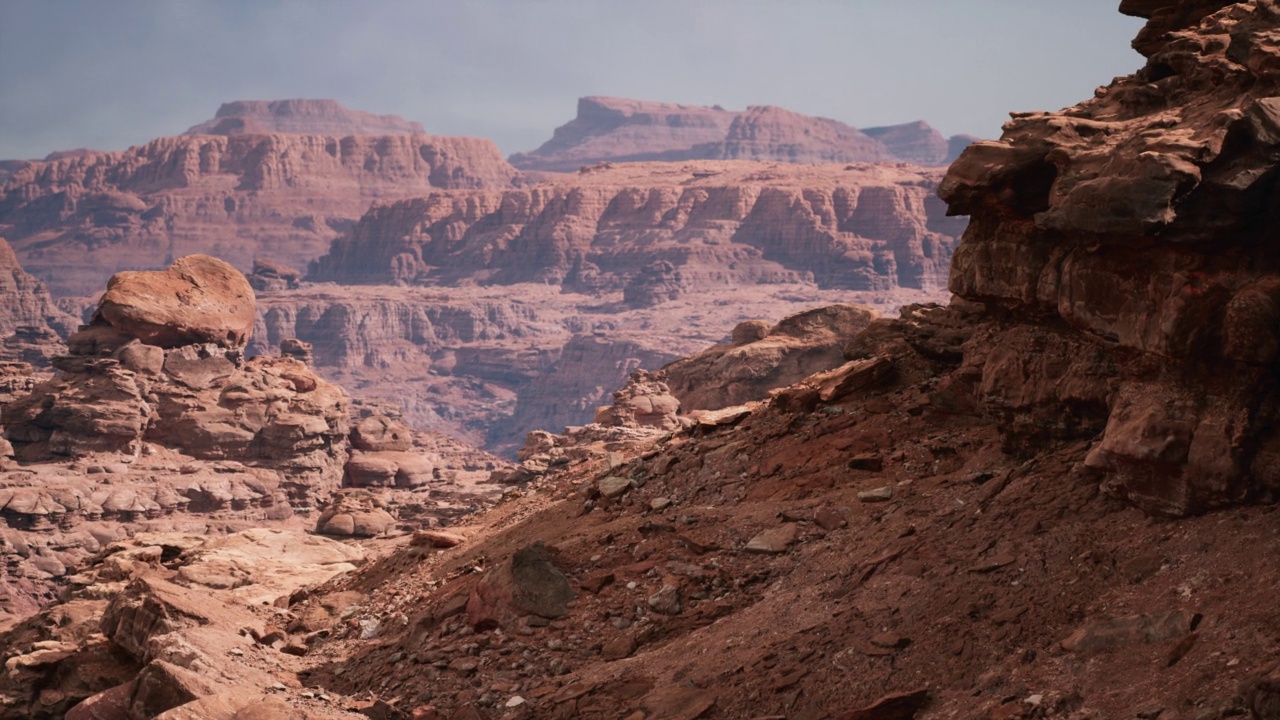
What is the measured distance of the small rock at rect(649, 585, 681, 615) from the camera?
34.6 feet

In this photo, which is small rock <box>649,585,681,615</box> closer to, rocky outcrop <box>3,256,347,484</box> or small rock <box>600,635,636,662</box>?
small rock <box>600,635,636,662</box>

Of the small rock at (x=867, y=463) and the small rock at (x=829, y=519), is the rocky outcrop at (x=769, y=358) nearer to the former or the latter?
the small rock at (x=867, y=463)

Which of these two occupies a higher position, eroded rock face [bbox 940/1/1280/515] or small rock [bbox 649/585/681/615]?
eroded rock face [bbox 940/1/1280/515]

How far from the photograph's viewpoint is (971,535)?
9328 millimetres

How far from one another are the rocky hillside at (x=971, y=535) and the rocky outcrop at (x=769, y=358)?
17.9 meters

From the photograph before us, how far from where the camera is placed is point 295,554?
795 inches

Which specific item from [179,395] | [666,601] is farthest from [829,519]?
[179,395]

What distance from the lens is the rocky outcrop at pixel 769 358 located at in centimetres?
3250

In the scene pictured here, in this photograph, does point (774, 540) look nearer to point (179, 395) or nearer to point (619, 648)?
point (619, 648)

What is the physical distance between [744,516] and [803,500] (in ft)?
1.85

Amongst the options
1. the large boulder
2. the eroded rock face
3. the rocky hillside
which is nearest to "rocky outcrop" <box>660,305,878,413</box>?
the rocky hillside

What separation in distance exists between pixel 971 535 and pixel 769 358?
23633mm

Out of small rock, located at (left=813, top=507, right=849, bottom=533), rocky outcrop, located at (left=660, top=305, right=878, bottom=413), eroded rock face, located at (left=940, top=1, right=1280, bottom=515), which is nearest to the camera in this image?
eroded rock face, located at (left=940, top=1, right=1280, bottom=515)

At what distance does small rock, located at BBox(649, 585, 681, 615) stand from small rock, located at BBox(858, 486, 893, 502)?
189cm
